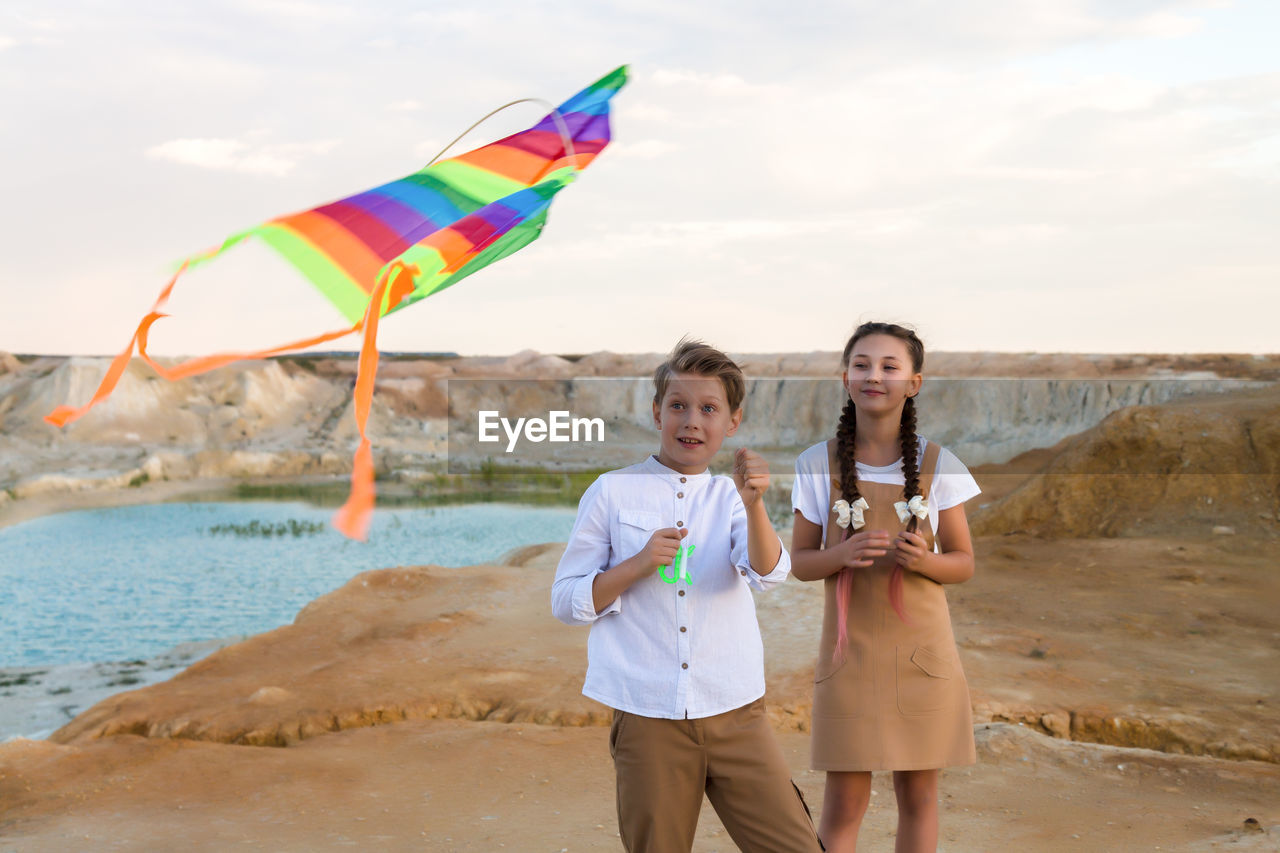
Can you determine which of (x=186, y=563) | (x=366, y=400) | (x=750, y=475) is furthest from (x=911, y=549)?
(x=186, y=563)

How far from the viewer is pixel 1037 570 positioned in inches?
392

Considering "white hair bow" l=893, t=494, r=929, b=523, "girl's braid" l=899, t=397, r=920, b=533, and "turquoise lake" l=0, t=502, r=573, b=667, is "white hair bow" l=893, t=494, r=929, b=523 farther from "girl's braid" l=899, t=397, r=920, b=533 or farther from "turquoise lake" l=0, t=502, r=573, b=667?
"turquoise lake" l=0, t=502, r=573, b=667

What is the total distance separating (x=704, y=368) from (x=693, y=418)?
0.11 metres

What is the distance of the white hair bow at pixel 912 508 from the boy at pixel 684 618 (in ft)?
1.32

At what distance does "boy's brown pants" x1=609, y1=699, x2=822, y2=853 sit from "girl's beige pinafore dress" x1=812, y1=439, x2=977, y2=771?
0.33 m

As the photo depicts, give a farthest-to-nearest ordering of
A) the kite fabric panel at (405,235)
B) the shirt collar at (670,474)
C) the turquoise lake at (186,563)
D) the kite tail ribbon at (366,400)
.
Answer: the turquoise lake at (186,563) < the shirt collar at (670,474) < the kite fabric panel at (405,235) < the kite tail ribbon at (366,400)

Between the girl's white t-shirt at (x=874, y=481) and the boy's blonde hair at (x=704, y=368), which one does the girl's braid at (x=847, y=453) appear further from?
the boy's blonde hair at (x=704, y=368)

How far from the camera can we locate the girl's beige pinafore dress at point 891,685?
2.48 m

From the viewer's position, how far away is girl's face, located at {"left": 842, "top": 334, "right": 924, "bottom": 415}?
2.54 meters

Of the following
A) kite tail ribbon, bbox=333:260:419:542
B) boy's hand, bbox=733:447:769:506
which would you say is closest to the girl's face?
boy's hand, bbox=733:447:769:506

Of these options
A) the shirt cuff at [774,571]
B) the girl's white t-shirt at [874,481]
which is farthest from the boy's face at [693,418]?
the girl's white t-shirt at [874,481]

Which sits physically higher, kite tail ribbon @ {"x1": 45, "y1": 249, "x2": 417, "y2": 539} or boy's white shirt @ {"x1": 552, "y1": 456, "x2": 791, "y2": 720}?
kite tail ribbon @ {"x1": 45, "y1": 249, "x2": 417, "y2": 539}

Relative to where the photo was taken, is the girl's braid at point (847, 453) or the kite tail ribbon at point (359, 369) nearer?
the kite tail ribbon at point (359, 369)

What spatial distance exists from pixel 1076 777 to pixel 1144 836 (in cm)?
72
